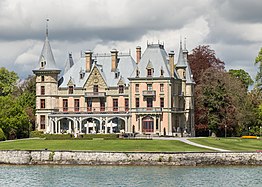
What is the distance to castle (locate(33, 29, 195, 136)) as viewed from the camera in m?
73.8

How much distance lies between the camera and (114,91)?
76875mm

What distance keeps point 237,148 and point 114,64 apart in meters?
23.2

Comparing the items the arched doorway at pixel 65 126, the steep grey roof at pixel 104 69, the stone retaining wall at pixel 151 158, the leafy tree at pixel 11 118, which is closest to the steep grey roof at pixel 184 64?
the steep grey roof at pixel 104 69

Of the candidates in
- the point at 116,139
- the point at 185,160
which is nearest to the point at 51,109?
the point at 116,139

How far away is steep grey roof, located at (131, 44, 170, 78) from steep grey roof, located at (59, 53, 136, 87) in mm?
2745

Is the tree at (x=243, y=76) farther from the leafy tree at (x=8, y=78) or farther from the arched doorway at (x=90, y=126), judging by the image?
the leafy tree at (x=8, y=78)

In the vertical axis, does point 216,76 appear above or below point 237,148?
above

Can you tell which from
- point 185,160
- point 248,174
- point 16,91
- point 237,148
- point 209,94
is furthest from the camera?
point 16,91

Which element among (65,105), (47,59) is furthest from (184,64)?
(47,59)

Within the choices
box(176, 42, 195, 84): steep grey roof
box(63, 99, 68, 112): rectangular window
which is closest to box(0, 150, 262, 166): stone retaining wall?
box(63, 99, 68, 112): rectangular window

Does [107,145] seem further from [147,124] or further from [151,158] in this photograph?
[147,124]

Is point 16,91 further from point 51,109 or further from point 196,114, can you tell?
point 196,114

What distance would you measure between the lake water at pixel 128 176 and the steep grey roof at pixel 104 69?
25.6 meters

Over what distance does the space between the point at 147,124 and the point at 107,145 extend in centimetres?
1463
